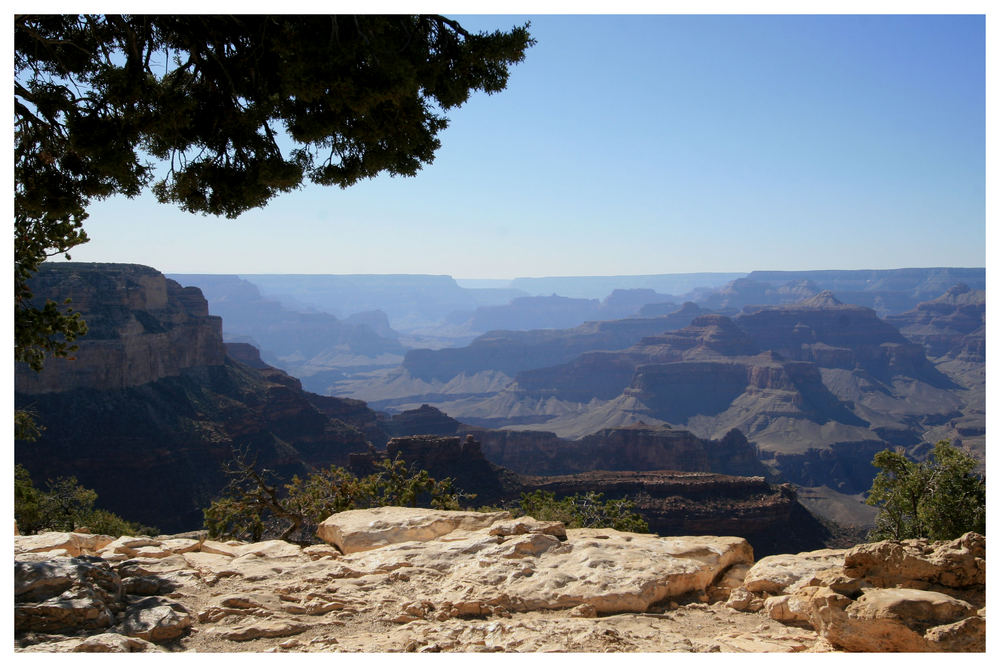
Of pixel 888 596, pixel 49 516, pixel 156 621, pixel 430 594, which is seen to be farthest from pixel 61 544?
pixel 49 516

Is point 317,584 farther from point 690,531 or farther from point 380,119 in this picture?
point 690,531

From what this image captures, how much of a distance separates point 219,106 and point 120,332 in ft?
166

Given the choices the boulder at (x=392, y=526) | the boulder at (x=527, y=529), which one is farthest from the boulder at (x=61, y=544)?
the boulder at (x=527, y=529)

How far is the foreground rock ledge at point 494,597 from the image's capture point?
5.84m

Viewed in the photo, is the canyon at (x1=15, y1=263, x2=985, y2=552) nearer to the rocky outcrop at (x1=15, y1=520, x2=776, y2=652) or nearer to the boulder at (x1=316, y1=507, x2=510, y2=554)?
the boulder at (x1=316, y1=507, x2=510, y2=554)

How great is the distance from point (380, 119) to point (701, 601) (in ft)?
22.2

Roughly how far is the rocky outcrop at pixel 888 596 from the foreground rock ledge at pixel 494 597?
1 cm

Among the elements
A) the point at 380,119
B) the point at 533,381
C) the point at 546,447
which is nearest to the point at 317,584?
the point at 380,119

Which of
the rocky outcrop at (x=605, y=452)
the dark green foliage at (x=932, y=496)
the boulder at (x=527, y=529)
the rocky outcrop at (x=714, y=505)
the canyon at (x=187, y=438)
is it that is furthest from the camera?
the rocky outcrop at (x=605, y=452)

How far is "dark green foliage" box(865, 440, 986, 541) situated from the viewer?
1208cm

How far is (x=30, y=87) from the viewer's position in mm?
7828

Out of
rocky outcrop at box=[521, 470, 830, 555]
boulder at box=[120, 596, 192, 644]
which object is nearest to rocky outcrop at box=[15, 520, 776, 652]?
boulder at box=[120, 596, 192, 644]

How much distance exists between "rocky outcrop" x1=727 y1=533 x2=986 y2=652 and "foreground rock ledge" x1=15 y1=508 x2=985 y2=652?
0.01m

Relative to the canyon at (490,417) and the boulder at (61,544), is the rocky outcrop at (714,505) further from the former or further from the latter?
the boulder at (61,544)
